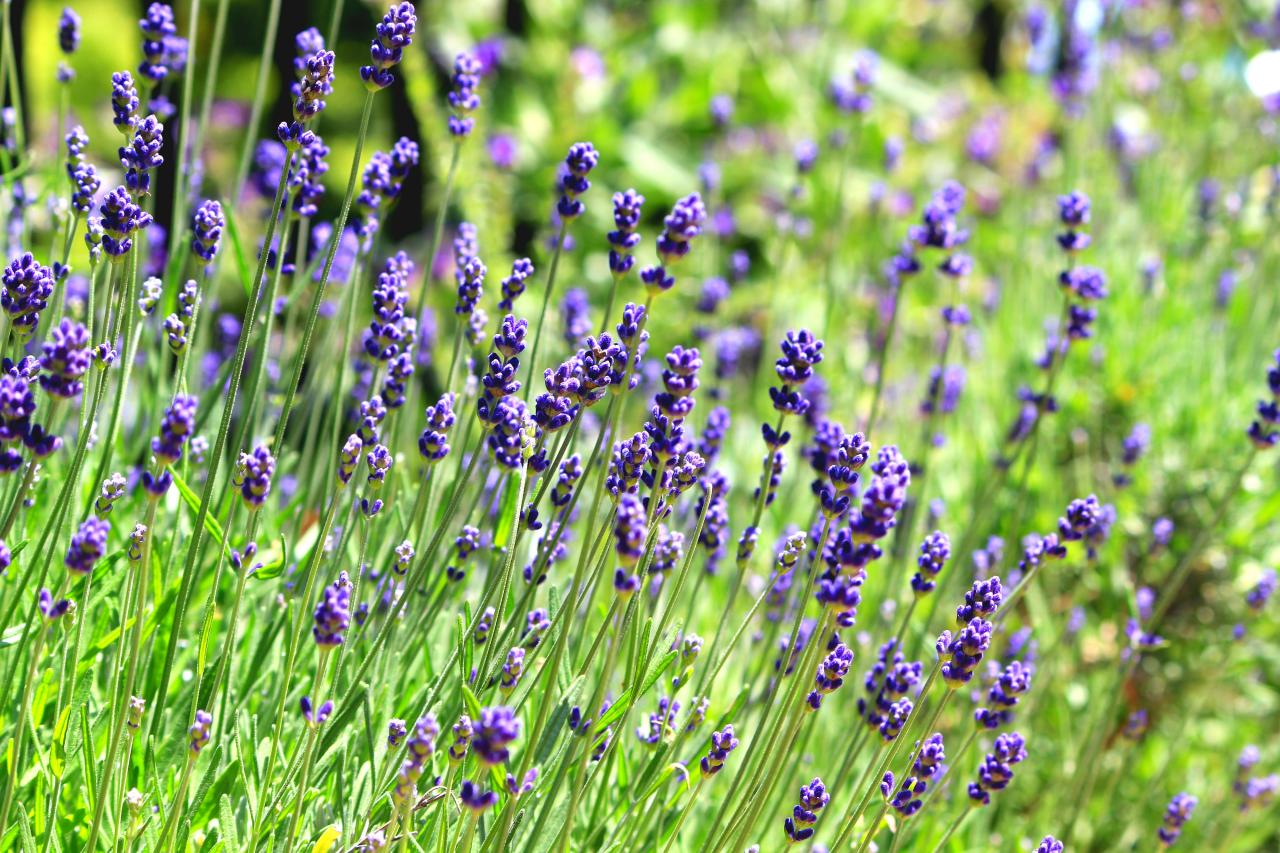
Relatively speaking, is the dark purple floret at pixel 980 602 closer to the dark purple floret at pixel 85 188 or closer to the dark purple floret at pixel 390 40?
Answer: the dark purple floret at pixel 390 40

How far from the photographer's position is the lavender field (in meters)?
1.70

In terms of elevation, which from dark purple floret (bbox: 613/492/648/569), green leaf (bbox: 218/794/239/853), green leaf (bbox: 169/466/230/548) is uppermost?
dark purple floret (bbox: 613/492/648/569)

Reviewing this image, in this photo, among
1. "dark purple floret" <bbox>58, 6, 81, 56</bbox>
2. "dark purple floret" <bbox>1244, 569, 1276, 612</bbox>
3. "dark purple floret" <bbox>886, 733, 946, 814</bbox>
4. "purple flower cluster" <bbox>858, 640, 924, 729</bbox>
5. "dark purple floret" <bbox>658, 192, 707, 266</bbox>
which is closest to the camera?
"dark purple floret" <bbox>658, 192, 707, 266</bbox>

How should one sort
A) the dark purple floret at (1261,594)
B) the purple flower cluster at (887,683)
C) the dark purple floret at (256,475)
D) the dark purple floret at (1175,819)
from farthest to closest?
the dark purple floret at (1261,594), the dark purple floret at (1175,819), the purple flower cluster at (887,683), the dark purple floret at (256,475)

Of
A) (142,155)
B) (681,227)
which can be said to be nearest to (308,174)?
(142,155)

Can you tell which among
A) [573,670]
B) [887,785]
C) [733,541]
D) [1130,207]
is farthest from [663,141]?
[887,785]

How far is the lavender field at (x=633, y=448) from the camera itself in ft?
5.57

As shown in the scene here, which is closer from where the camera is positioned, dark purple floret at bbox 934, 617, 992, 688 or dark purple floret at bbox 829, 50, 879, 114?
dark purple floret at bbox 934, 617, 992, 688

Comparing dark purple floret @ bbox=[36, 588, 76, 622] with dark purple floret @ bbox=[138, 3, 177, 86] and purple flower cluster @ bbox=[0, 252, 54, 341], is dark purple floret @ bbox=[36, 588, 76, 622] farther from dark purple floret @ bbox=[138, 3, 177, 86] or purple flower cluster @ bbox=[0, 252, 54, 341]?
dark purple floret @ bbox=[138, 3, 177, 86]

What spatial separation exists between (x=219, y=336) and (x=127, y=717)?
220 centimetres

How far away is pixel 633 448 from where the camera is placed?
65.0 inches

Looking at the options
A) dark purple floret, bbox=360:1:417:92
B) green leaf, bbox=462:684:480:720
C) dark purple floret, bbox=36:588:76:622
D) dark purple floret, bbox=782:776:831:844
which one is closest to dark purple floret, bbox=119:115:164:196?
dark purple floret, bbox=360:1:417:92

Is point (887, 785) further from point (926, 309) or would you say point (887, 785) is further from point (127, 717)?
point (926, 309)

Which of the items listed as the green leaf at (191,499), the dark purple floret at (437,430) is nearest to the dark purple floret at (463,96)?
the dark purple floret at (437,430)
